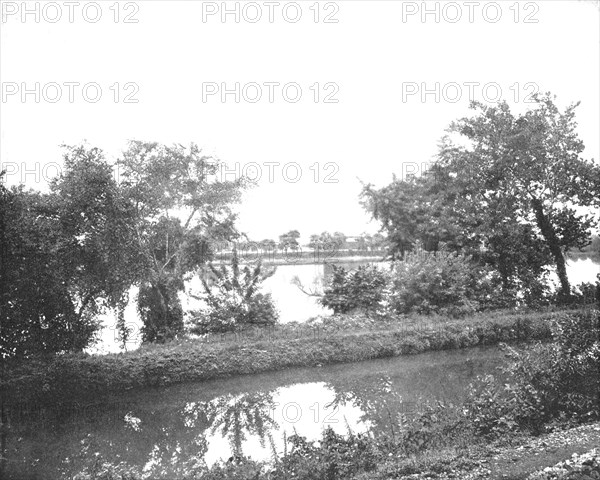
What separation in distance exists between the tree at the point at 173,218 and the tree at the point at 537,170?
368 inches

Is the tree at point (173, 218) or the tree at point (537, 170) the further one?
the tree at point (537, 170)

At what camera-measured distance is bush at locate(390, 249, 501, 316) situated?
54.0 feet

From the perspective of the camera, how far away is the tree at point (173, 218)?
14805 millimetres

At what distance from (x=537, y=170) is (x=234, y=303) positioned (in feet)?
40.6

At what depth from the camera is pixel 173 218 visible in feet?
53.9

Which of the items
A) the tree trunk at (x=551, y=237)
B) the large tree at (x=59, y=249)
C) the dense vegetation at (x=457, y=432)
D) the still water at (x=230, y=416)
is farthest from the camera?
the tree trunk at (x=551, y=237)

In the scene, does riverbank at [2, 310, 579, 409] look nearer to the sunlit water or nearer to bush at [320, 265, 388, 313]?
bush at [320, 265, 388, 313]

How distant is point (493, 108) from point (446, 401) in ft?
41.4

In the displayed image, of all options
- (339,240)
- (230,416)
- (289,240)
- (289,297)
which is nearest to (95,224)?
(230,416)

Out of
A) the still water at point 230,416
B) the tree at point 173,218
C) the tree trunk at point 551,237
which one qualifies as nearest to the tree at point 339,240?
the tree at point 173,218

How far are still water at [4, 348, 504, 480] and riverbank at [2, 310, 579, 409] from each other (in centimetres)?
38

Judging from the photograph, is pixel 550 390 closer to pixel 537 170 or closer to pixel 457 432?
pixel 457 432

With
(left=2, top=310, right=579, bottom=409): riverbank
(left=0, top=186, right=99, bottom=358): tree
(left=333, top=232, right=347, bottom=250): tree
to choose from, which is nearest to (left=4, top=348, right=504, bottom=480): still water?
(left=2, top=310, right=579, bottom=409): riverbank

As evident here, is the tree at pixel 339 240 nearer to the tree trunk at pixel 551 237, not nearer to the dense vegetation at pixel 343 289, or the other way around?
the dense vegetation at pixel 343 289
